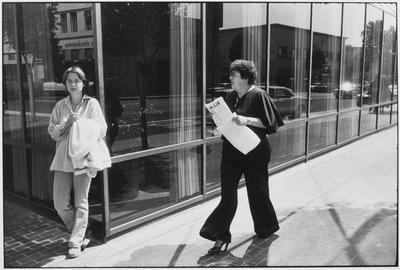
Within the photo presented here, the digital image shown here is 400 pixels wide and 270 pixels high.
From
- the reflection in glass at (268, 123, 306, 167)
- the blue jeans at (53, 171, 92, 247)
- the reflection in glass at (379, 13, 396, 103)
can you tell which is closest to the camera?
the blue jeans at (53, 171, 92, 247)

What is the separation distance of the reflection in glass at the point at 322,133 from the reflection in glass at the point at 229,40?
234 cm

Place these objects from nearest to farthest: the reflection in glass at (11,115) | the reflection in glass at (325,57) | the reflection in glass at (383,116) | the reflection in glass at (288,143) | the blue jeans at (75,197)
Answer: the blue jeans at (75,197)
the reflection in glass at (11,115)
the reflection in glass at (288,143)
the reflection in glass at (325,57)
the reflection in glass at (383,116)

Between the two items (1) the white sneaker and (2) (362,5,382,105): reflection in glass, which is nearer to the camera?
(1) the white sneaker

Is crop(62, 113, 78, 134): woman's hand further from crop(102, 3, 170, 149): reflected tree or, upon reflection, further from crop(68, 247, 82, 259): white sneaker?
crop(68, 247, 82, 259): white sneaker

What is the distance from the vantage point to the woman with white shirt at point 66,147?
3889 mm

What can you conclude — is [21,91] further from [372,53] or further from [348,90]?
[372,53]

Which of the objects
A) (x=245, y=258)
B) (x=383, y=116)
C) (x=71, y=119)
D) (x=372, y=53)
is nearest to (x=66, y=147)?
(x=71, y=119)

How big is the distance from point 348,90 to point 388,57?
11.0 ft

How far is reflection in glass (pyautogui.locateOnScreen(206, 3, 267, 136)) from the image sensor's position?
5820mm

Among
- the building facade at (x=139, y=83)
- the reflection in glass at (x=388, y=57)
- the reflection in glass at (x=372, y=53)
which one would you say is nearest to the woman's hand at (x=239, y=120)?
the building facade at (x=139, y=83)

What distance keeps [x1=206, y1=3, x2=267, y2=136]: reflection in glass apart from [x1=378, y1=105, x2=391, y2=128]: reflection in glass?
276 inches

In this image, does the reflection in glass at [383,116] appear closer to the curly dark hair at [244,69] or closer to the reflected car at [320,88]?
the reflected car at [320,88]

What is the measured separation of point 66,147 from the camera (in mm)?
3963

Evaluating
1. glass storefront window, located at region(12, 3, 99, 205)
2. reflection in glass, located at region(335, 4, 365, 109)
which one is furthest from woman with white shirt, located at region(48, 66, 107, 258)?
reflection in glass, located at region(335, 4, 365, 109)
